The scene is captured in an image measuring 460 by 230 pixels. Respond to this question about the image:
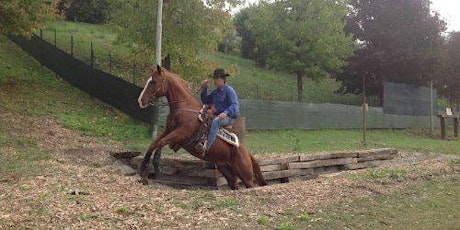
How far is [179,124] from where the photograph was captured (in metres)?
10.1

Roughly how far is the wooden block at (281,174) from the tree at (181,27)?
11239 mm

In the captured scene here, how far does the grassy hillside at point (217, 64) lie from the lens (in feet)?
99.6

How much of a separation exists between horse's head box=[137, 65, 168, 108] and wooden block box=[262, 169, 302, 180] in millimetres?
3747

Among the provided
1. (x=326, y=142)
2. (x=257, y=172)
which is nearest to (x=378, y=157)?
(x=257, y=172)

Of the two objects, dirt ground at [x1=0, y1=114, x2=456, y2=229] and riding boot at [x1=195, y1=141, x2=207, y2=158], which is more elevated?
riding boot at [x1=195, y1=141, x2=207, y2=158]

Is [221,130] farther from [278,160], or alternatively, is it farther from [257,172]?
[278,160]

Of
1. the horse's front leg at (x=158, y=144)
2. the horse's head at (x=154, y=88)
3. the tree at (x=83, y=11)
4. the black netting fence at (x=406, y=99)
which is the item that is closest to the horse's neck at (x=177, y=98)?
the horse's head at (x=154, y=88)

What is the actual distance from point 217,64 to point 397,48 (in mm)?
17094

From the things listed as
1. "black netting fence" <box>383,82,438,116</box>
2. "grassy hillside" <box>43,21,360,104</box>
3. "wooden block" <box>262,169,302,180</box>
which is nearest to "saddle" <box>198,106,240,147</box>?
"wooden block" <box>262,169,302,180</box>

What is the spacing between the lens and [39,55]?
29312 millimetres

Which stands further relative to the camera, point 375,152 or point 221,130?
point 375,152

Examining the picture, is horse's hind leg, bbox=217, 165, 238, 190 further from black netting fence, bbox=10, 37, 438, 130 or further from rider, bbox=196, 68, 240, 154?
black netting fence, bbox=10, 37, 438, 130

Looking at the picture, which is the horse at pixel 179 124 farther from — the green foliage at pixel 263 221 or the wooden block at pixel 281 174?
the green foliage at pixel 263 221

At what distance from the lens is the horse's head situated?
10070 mm
